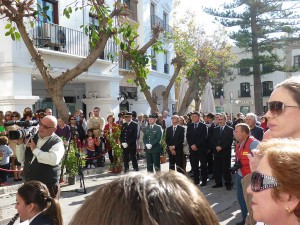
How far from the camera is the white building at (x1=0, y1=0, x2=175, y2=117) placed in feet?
42.6

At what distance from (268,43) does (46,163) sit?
27.7m

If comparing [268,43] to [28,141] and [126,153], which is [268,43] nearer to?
[126,153]

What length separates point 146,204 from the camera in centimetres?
103

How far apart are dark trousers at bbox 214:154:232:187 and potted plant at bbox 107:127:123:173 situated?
3448mm

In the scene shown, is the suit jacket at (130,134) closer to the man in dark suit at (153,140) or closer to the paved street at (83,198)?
the man in dark suit at (153,140)

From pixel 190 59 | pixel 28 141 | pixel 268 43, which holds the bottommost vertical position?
pixel 28 141

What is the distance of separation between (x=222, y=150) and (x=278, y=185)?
Answer: 8166 mm

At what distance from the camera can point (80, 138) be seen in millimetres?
12695

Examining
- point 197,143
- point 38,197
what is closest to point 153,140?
point 197,143

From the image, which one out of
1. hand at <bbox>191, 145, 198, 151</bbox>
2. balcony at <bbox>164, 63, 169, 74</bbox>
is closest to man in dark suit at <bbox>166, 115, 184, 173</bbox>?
hand at <bbox>191, 145, 198, 151</bbox>

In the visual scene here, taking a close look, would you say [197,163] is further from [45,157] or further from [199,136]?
[45,157]

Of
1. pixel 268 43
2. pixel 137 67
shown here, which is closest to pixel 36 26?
pixel 137 67

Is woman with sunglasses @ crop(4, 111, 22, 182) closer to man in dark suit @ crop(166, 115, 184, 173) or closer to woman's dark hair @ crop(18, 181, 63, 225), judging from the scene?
man in dark suit @ crop(166, 115, 184, 173)

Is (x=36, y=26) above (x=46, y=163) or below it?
above
